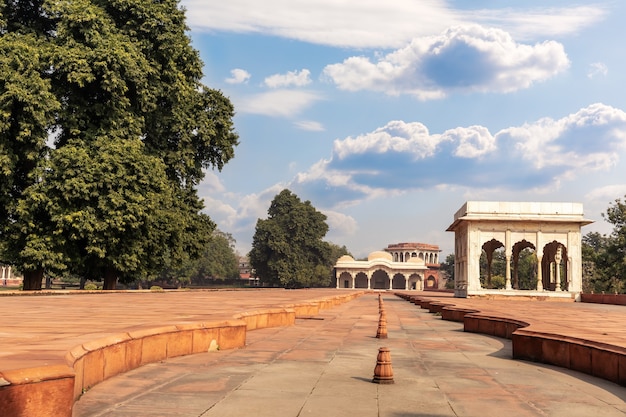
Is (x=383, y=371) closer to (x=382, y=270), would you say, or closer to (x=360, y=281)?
(x=382, y=270)

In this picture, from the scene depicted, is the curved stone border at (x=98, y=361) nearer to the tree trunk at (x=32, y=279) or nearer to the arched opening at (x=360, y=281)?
the tree trunk at (x=32, y=279)

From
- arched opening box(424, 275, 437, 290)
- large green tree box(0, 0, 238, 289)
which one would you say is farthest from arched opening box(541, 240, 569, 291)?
arched opening box(424, 275, 437, 290)

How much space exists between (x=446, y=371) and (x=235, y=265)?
371ft

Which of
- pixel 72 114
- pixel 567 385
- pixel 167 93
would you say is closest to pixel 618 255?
pixel 167 93

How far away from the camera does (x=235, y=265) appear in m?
118

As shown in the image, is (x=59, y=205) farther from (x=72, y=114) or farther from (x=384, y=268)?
(x=384, y=268)

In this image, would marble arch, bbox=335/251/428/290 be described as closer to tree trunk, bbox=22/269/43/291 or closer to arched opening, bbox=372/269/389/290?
arched opening, bbox=372/269/389/290

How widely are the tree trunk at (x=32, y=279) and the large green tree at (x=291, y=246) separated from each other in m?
59.1

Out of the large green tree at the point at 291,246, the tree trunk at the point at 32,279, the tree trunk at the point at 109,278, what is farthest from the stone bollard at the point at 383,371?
the large green tree at the point at 291,246

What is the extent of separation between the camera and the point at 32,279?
23.8 meters

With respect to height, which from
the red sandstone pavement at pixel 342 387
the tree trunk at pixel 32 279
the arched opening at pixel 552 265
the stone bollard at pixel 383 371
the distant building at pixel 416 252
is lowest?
the red sandstone pavement at pixel 342 387

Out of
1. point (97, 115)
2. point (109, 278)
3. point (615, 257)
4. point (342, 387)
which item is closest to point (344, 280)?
point (615, 257)

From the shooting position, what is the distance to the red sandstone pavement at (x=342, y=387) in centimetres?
493

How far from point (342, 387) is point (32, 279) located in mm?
21351
